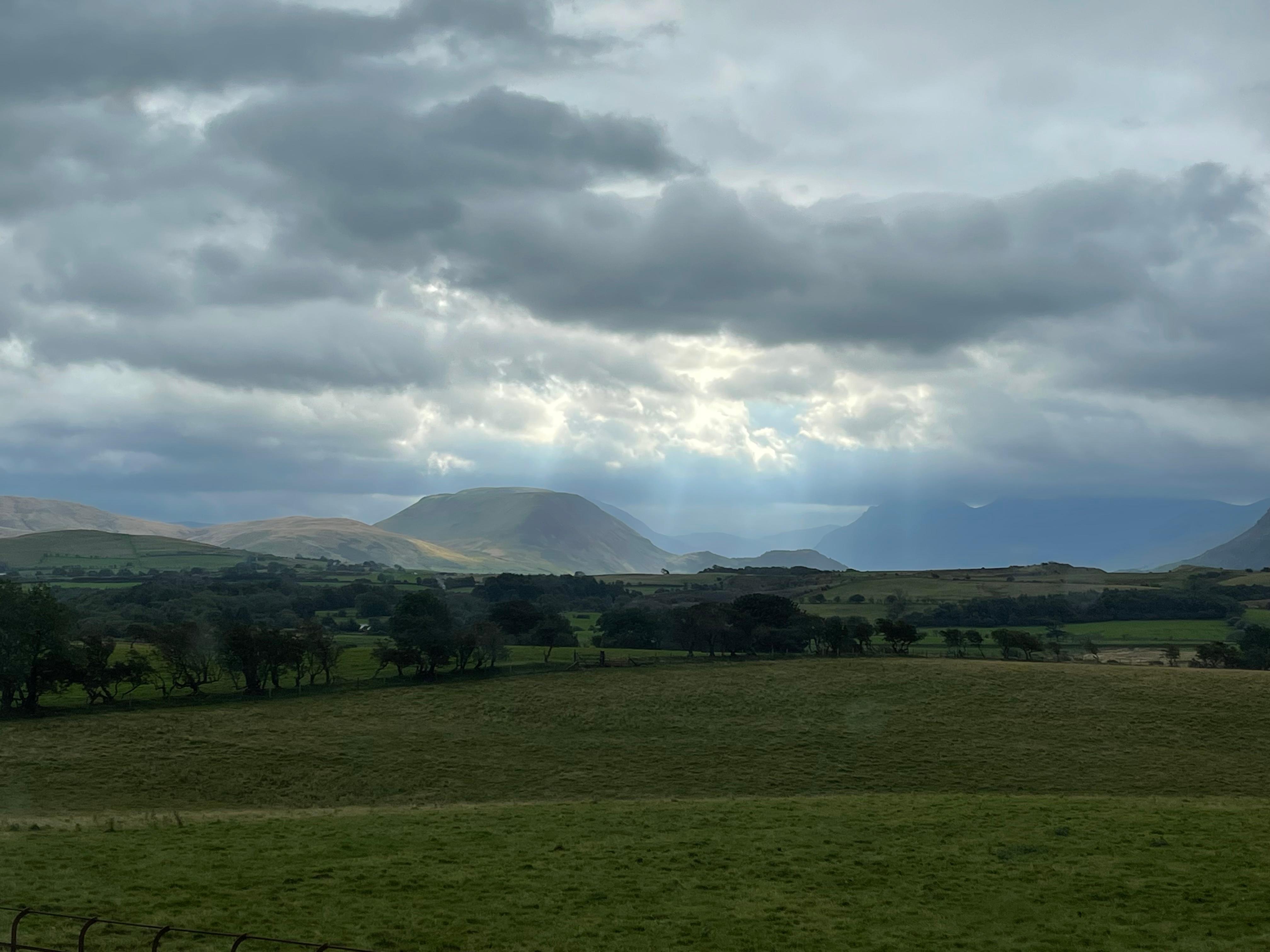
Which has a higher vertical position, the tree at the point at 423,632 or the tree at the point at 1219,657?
the tree at the point at 423,632

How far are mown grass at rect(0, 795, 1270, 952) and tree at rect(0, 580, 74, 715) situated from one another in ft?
156

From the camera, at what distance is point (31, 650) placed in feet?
258

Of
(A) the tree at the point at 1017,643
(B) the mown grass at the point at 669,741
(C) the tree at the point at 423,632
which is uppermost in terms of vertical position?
(C) the tree at the point at 423,632

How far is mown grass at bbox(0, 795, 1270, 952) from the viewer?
25.9 metres

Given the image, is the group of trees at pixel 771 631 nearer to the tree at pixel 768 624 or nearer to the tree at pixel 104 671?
the tree at pixel 768 624

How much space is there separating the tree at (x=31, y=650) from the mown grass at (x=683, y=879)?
47.5 metres

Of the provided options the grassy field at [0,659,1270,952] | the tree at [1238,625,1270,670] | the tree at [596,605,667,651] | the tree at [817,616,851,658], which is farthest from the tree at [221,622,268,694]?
the tree at [1238,625,1270,670]

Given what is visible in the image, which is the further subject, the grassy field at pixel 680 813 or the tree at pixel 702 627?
the tree at pixel 702 627

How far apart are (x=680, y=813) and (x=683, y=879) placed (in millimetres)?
12294

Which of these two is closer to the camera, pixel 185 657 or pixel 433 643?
pixel 185 657

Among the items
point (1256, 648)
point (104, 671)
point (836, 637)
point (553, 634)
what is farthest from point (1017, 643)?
point (104, 671)

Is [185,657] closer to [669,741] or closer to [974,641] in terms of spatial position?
[669,741]

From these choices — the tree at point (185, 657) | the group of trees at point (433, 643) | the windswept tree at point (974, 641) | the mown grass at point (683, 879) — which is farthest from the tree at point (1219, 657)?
the tree at point (185, 657)

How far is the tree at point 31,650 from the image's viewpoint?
77375 millimetres
